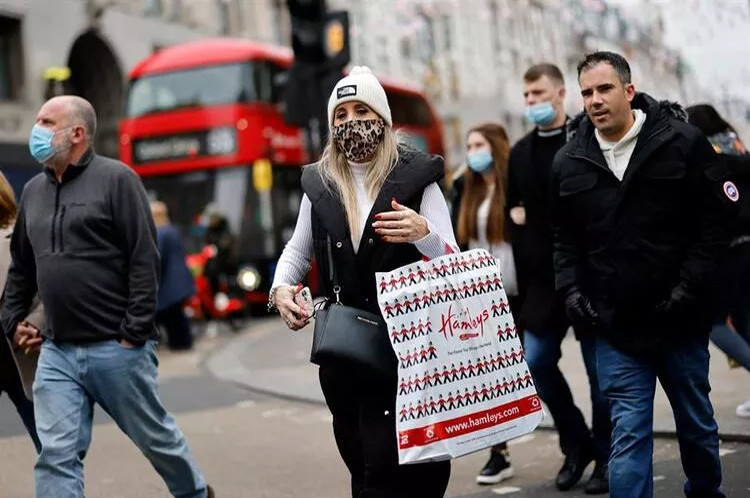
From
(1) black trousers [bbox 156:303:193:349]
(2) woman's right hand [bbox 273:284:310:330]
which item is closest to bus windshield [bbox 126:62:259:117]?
(1) black trousers [bbox 156:303:193:349]

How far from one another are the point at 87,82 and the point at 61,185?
81.2 ft

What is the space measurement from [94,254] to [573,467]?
2.37 metres

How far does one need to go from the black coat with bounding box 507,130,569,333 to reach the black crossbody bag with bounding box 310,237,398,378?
204 cm

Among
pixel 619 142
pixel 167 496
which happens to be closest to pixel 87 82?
pixel 167 496

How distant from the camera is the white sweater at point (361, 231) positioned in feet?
12.2

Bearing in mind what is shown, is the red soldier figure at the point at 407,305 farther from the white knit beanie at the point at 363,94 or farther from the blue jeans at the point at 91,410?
the blue jeans at the point at 91,410

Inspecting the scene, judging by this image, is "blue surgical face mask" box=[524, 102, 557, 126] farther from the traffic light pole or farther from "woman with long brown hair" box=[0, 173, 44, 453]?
the traffic light pole

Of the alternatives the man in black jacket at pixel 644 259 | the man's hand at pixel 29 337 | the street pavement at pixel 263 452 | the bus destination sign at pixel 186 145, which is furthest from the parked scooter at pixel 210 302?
the man in black jacket at pixel 644 259

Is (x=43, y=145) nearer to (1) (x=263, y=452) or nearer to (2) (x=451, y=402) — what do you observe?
(2) (x=451, y=402)

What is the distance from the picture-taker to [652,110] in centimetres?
433

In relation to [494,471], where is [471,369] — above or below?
above

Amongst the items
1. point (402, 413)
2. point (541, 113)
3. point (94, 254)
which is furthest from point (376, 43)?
point (402, 413)

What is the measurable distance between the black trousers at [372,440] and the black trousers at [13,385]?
199cm

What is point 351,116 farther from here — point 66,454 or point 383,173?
point 66,454
